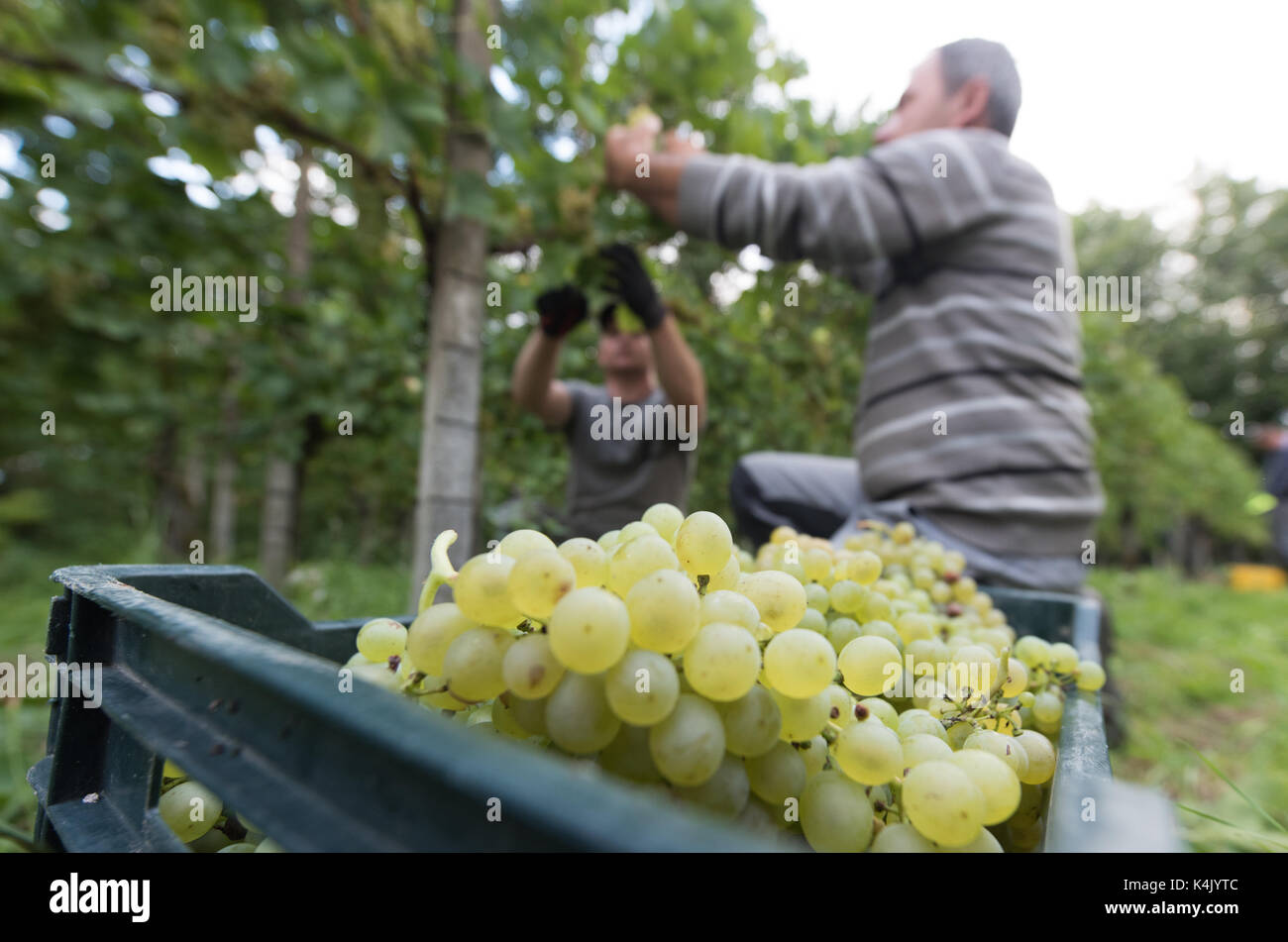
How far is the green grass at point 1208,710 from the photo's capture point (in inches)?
65.4

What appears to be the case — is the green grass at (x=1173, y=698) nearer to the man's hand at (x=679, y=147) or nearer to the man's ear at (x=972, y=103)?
the man's ear at (x=972, y=103)

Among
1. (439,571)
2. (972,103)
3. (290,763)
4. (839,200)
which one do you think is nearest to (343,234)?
(839,200)

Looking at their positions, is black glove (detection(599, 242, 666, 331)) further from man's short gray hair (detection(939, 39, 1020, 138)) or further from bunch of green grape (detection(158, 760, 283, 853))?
bunch of green grape (detection(158, 760, 283, 853))

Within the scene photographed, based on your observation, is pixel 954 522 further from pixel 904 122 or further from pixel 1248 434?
pixel 1248 434

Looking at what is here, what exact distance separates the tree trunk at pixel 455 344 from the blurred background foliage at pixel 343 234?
0.06 meters

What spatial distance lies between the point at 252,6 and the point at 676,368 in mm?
1517

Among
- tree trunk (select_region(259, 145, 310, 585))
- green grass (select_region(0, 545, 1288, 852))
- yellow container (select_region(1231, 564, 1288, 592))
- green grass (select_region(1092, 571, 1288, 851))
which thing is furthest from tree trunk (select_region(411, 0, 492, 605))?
yellow container (select_region(1231, 564, 1288, 592))

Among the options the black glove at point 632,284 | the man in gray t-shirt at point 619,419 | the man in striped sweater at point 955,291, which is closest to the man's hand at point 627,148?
the man in striped sweater at point 955,291

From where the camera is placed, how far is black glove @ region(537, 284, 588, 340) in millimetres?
2139

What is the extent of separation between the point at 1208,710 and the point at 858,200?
379 cm

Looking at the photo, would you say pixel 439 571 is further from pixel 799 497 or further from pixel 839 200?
pixel 799 497

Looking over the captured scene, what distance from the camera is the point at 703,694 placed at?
440mm
